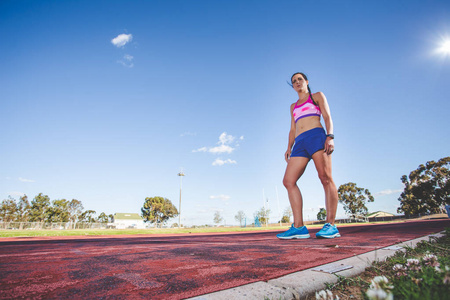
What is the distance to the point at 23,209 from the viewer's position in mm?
45094

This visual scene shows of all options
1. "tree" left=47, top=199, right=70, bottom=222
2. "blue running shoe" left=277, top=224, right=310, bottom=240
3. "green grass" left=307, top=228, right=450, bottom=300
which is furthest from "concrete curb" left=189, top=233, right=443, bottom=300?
"tree" left=47, top=199, right=70, bottom=222

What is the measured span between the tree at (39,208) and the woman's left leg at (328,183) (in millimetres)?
59784

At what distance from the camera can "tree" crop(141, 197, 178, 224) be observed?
5772 cm

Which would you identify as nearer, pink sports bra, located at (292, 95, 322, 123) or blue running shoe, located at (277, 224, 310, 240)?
blue running shoe, located at (277, 224, 310, 240)

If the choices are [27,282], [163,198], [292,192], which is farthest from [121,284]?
[163,198]

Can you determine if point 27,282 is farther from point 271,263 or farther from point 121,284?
point 271,263

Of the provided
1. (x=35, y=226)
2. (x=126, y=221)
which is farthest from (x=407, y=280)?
(x=126, y=221)

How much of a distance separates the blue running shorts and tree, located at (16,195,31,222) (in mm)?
59770

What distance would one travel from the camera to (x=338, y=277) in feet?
3.67

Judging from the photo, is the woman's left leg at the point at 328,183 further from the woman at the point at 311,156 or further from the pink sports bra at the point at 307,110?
the pink sports bra at the point at 307,110

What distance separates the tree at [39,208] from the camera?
45906mm

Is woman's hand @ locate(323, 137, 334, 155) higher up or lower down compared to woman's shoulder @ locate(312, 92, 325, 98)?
lower down

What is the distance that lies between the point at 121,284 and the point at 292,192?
253 centimetres

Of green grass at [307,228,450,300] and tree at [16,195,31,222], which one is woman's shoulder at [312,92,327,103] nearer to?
green grass at [307,228,450,300]
